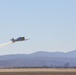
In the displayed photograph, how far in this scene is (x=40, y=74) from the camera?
118m

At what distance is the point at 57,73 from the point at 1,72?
64.7ft

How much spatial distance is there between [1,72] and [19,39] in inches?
699

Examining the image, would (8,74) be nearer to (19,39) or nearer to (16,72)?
(16,72)

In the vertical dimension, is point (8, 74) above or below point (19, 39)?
below

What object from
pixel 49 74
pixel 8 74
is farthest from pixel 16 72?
pixel 49 74

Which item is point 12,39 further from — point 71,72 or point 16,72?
point 71,72

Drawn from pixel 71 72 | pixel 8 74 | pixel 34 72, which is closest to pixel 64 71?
pixel 71 72

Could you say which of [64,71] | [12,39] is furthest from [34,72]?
[12,39]

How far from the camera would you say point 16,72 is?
4712 inches

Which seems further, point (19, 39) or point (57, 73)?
point (57, 73)

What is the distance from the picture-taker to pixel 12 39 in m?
106

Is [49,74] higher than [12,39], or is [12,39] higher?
[12,39]

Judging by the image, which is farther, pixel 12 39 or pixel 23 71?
pixel 23 71

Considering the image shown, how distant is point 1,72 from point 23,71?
802 centimetres
